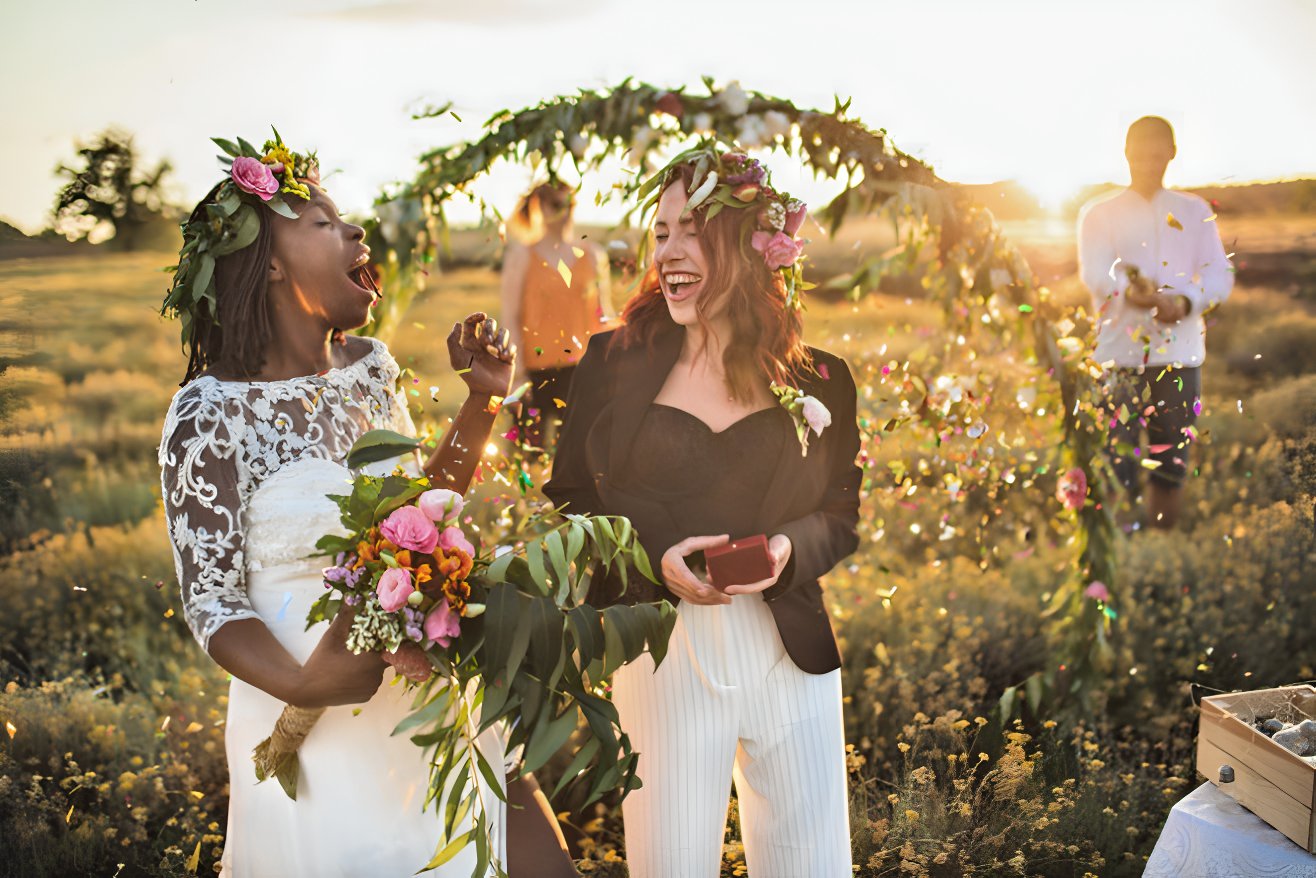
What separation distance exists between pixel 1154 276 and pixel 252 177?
3994mm

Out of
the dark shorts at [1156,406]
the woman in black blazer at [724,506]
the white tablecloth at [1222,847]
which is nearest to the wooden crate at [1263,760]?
the white tablecloth at [1222,847]

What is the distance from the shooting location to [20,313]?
174 inches

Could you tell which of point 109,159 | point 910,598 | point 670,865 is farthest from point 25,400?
point 910,598

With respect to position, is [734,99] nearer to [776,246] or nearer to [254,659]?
[776,246]

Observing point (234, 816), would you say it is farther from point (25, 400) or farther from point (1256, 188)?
point (1256, 188)

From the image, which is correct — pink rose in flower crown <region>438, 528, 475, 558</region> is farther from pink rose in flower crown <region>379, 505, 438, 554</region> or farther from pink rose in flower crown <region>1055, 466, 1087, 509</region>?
pink rose in flower crown <region>1055, 466, 1087, 509</region>

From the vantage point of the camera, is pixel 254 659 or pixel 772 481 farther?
pixel 772 481

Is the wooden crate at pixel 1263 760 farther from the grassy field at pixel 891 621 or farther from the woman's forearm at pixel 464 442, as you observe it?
the woman's forearm at pixel 464 442

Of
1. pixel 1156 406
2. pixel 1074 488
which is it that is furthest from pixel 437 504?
pixel 1156 406

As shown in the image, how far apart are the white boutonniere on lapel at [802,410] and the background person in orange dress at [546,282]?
1807mm

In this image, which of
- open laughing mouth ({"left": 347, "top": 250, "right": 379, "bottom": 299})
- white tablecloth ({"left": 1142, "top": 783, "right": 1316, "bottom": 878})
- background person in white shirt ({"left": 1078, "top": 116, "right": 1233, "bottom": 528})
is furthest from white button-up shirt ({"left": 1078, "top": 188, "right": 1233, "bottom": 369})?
open laughing mouth ({"left": 347, "top": 250, "right": 379, "bottom": 299})

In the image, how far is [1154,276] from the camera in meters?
4.93

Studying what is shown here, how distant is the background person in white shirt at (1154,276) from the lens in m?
4.83

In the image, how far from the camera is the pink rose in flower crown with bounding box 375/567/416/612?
6.03 feet
